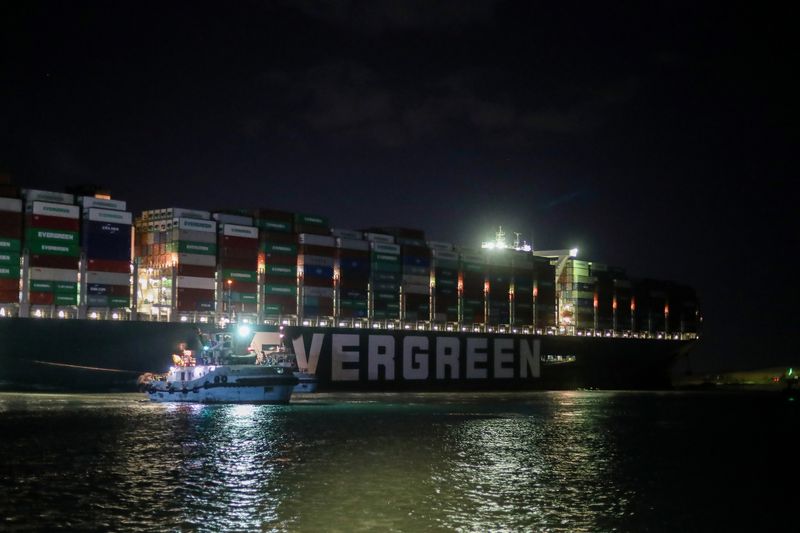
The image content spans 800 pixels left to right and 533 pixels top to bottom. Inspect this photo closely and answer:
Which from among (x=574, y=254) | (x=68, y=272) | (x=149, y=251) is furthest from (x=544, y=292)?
(x=68, y=272)

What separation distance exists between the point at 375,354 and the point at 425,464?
122 ft

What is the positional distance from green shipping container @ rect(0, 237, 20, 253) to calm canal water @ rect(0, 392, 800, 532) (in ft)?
29.0

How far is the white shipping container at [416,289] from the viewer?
6811 cm

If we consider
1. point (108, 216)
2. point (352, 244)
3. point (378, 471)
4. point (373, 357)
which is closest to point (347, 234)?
point (352, 244)

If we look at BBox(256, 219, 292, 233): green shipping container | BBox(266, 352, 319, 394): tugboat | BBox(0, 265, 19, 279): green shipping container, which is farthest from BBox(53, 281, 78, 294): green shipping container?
BBox(256, 219, 292, 233): green shipping container

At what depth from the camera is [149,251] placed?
56.0 m

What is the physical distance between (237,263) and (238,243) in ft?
4.19

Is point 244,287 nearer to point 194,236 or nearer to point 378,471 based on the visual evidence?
point 194,236

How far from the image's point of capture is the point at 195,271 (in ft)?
180

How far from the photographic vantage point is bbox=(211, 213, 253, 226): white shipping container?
2271 inches

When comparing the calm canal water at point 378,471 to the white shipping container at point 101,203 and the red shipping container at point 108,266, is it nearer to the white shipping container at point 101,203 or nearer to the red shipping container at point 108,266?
the red shipping container at point 108,266

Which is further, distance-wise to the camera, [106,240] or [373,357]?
[373,357]

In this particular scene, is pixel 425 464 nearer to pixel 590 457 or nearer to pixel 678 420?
pixel 590 457

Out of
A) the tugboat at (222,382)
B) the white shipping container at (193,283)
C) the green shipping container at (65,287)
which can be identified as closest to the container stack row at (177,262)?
the white shipping container at (193,283)
